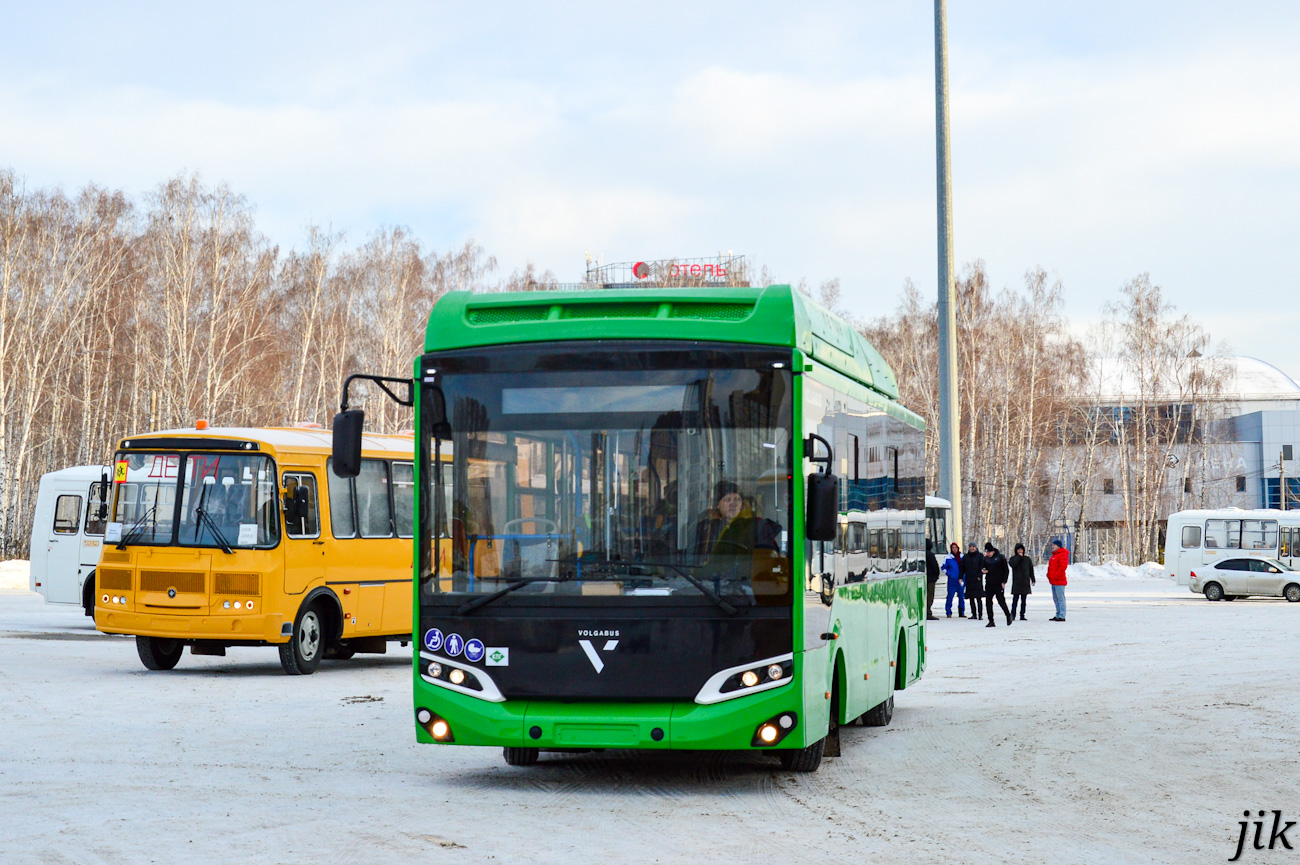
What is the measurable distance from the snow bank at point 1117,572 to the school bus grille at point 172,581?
4576cm


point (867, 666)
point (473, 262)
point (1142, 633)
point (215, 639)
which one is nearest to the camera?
point (867, 666)

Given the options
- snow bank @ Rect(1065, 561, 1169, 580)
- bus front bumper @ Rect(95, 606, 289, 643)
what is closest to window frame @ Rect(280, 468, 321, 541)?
bus front bumper @ Rect(95, 606, 289, 643)

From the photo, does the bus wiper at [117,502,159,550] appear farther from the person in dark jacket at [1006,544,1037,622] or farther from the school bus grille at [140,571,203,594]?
the person in dark jacket at [1006,544,1037,622]

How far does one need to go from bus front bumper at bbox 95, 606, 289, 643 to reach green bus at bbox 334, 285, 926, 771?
26.9 feet

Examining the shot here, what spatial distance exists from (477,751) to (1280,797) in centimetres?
554

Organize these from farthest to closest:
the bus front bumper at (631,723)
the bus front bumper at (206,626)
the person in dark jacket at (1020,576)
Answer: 1. the person in dark jacket at (1020,576)
2. the bus front bumper at (206,626)
3. the bus front bumper at (631,723)

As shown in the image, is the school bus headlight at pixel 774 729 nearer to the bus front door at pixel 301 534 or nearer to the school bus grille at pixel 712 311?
the school bus grille at pixel 712 311

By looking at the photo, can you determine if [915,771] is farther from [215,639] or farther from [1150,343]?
[1150,343]

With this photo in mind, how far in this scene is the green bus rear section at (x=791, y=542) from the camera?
8.72m

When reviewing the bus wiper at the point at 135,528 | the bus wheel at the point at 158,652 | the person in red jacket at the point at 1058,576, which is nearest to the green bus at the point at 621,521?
the bus wiper at the point at 135,528

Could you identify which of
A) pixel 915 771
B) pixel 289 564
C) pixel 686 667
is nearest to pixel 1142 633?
pixel 289 564

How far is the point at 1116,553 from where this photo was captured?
84688 mm

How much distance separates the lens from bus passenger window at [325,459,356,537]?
18.0m

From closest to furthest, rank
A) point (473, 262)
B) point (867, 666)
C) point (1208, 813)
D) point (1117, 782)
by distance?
point (1208, 813), point (1117, 782), point (867, 666), point (473, 262)
